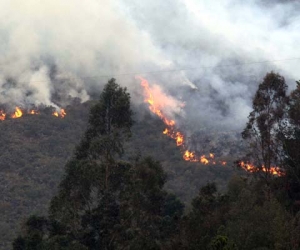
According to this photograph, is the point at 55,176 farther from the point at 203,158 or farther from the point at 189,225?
the point at 189,225

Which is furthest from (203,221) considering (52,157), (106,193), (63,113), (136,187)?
(63,113)

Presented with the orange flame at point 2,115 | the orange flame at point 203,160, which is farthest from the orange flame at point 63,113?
the orange flame at point 203,160

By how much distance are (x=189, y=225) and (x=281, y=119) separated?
1224 cm

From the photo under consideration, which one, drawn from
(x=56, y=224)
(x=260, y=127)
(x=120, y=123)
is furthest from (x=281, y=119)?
(x=56, y=224)

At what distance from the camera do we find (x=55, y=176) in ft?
436

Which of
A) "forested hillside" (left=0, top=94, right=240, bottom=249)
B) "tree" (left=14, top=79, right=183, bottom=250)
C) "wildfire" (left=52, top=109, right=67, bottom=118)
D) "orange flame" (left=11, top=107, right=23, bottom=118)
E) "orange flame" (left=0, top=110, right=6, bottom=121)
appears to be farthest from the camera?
"orange flame" (left=0, top=110, right=6, bottom=121)

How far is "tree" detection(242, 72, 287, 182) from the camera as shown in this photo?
4566 centimetres

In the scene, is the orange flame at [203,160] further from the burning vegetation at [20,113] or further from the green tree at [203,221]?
the green tree at [203,221]

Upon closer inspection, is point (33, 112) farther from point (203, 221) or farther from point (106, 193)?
point (203, 221)

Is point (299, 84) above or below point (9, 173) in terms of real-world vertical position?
below

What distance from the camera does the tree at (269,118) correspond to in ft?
150

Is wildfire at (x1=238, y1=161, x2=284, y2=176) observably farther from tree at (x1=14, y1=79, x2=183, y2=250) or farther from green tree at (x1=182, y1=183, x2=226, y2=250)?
tree at (x1=14, y1=79, x2=183, y2=250)

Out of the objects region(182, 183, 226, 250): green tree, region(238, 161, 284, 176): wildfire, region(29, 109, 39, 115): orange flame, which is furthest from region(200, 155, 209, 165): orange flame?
region(238, 161, 284, 176): wildfire

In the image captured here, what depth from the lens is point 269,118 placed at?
150 ft
